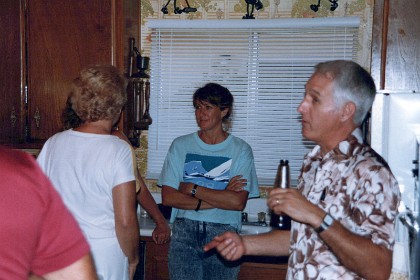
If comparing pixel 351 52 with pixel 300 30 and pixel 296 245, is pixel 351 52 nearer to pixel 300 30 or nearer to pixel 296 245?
pixel 300 30

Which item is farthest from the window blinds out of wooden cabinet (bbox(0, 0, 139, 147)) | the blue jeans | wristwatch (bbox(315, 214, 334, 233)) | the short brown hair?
wristwatch (bbox(315, 214, 334, 233))

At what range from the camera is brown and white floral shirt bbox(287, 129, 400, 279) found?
1625 millimetres

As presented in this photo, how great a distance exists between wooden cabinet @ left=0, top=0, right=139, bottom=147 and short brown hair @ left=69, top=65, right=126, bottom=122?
1300 millimetres

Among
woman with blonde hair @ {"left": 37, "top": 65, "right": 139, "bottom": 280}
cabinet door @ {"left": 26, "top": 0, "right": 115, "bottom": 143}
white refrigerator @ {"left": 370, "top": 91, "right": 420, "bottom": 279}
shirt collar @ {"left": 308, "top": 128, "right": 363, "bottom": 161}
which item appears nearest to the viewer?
shirt collar @ {"left": 308, "top": 128, "right": 363, "bottom": 161}

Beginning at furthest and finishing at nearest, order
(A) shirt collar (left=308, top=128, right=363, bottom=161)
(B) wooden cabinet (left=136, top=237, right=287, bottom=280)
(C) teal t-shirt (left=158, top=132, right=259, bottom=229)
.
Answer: (B) wooden cabinet (left=136, top=237, right=287, bottom=280), (C) teal t-shirt (left=158, top=132, right=259, bottom=229), (A) shirt collar (left=308, top=128, right=363, bottom=161)

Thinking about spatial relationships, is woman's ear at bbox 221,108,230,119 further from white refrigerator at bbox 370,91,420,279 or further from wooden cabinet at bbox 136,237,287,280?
wooden cabinet at bbox 136,237,287,280

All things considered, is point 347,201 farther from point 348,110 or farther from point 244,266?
point 244,266

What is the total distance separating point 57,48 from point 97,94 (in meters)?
1.49

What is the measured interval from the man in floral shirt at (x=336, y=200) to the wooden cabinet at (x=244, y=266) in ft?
4.84

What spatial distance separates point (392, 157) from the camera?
2.70 metres

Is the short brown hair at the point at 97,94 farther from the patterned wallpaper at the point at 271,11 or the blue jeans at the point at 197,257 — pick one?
the patterned wallpaper at the point at 271,11

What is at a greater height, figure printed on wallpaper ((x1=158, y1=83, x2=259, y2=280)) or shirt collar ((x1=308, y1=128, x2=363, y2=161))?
shirt collar ((x1=308, y1=128, x2=363, y2=161))

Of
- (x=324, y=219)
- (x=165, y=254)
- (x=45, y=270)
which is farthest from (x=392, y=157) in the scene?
(x=45, y=270)

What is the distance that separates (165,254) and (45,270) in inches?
95.6
